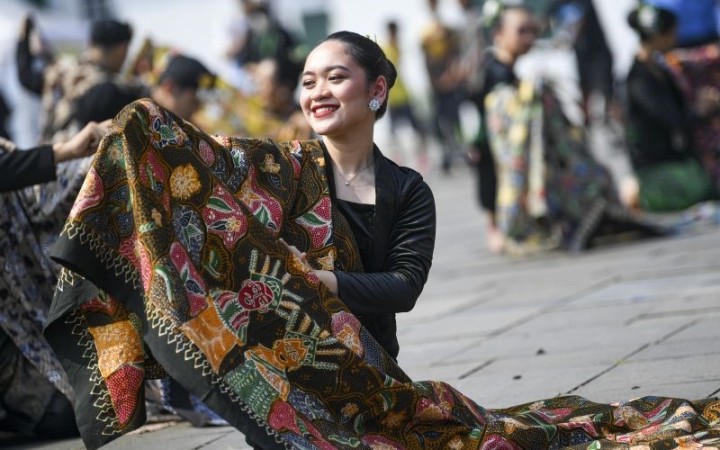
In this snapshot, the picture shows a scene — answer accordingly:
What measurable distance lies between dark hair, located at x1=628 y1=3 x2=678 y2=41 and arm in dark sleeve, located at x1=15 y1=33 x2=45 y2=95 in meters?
3.95

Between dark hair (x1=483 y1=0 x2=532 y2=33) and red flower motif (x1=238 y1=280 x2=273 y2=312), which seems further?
dark hair (x1=483 y1=0 x2=532 y2=33)

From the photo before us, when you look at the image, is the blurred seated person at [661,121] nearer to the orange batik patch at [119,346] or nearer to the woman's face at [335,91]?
the woman's face at [335,91]

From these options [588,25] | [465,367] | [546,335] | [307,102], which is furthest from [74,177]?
[588,25]

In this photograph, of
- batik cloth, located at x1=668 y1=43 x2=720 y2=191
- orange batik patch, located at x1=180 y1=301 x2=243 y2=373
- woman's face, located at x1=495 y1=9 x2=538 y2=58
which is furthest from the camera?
batik cloth, located at x1=668 y1=43 x2=720 y2=191

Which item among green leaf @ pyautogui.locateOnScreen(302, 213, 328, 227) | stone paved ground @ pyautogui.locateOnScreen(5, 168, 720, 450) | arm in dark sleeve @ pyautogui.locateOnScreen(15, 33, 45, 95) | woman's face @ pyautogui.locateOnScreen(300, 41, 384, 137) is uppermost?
arm in dark sleeve @ pyautogui.locateOnScreen(15, 33, 45, 95)

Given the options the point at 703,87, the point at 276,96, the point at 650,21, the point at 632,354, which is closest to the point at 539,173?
the point at 650,21

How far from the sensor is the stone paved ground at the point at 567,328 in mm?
4727

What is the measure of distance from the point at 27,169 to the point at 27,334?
58 cm

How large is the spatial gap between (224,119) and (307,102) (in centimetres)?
696

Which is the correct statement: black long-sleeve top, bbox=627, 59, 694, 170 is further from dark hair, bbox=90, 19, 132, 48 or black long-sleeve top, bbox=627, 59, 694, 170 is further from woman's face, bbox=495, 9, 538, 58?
dark hair, bbox=90, 19, 132, 48

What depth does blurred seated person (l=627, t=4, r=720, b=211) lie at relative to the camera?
9.56 meters

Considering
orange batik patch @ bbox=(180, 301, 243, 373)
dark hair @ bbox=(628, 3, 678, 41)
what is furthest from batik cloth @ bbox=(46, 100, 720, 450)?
dark hair @ bbox=(628, 3, 678, 41)

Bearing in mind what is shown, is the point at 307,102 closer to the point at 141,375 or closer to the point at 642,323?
the point at 141,375

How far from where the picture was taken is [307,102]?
3889 millimetres
